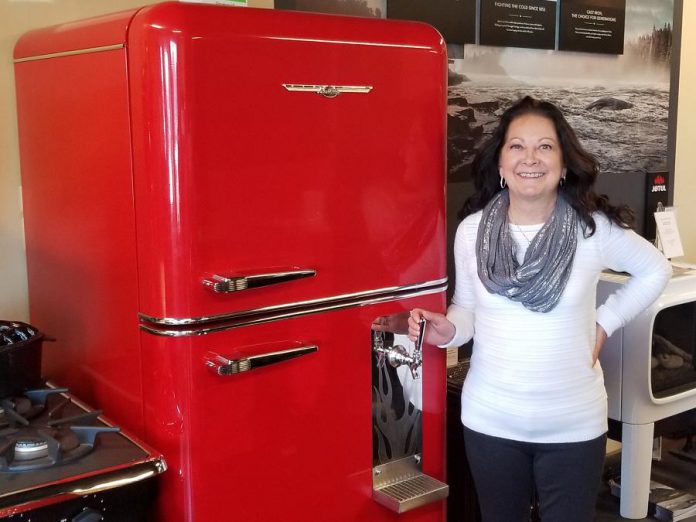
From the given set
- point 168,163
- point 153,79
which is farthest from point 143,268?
point 153,79

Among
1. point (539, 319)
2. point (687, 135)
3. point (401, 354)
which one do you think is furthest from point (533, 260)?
point (687, 135)

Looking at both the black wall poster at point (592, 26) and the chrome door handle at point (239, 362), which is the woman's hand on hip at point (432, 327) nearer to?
the chrome door handle at point (239, 362)

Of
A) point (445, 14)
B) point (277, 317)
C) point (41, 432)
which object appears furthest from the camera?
point (445, 14)

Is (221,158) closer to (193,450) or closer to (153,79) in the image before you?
(153,79)

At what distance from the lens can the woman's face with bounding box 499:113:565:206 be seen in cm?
200

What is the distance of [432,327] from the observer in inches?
78.9

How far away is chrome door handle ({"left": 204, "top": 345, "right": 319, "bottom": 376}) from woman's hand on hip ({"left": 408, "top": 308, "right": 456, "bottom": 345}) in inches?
13.6

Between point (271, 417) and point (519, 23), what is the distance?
184 centimetres

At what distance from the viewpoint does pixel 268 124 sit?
1.67 meters

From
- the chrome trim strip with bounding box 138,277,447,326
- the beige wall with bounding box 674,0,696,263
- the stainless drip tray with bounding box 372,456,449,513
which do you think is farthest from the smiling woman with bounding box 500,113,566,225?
the beige wall with bounding box 674,0,696,263

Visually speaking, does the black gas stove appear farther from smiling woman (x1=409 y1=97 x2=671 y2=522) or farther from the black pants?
the black pants

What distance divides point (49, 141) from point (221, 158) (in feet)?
1.88

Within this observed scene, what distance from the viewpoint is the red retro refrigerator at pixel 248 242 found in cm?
161

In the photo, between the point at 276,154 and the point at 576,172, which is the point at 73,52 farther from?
the point at 576,172
